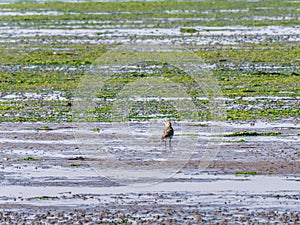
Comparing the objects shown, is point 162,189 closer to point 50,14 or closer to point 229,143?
point 229,143

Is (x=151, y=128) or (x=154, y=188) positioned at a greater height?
(x=151, y=128)

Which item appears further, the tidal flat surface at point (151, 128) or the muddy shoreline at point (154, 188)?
the tidal flat surface at point (151, 128)

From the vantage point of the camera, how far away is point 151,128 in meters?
15.6

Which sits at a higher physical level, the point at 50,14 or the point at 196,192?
the point at 50,14

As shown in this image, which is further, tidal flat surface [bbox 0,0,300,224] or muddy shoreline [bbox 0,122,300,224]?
tidal flat surface [bbox 0,0,300,224]

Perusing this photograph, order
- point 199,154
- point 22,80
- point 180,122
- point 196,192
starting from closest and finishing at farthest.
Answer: point 196,192 → point 199,154 → point 180,122 → point 22,80

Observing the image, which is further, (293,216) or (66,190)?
(66,190)

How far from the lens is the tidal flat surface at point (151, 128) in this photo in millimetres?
10852

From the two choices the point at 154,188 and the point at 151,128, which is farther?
the point at 151,128

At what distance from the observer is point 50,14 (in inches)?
1529

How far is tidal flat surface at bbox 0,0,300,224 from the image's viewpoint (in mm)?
10852

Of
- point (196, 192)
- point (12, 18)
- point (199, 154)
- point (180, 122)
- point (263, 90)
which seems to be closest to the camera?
point (196, 192)

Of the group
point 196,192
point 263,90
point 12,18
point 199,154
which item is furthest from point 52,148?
point 12,18

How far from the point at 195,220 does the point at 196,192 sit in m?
1.35
